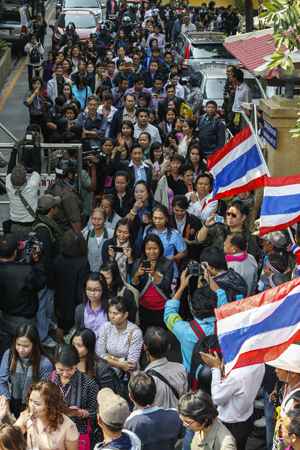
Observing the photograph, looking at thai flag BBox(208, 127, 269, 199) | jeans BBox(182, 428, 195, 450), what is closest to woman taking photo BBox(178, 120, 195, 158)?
thai flag BBox(208, 127, 269, 199)

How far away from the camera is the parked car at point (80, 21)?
105 ft

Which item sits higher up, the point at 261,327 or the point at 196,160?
the point at 261,327

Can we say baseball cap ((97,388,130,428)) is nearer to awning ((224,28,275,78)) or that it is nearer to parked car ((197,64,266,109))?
awning ((224,28,275,78))

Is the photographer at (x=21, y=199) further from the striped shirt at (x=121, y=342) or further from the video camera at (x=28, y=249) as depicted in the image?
the striped shirt at (x=121, y=342)

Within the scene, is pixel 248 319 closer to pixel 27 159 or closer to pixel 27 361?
pixel 27 361

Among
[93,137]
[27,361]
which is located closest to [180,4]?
[93,137]

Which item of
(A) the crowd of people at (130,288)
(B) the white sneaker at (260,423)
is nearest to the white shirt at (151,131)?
(A) the crowd of people at (130,288)

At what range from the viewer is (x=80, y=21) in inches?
1289

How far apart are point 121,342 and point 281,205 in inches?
72.9

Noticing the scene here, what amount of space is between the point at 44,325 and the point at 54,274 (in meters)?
0.52

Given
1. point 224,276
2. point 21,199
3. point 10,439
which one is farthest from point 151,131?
point 10,439

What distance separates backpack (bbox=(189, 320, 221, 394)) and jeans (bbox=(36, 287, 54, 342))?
271cm

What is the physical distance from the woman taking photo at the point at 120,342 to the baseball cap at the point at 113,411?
1.94 m

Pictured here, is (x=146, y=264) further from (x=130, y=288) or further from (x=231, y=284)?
(x=231, y=284)
